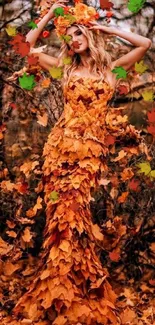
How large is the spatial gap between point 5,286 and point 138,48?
2.24 metres

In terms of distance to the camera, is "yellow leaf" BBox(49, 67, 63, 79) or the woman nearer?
the woman

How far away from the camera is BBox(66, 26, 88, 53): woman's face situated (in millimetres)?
3410

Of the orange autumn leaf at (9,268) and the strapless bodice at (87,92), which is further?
the orange autumn leaf at (9,268)

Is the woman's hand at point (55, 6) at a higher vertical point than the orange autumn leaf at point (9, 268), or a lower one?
higher

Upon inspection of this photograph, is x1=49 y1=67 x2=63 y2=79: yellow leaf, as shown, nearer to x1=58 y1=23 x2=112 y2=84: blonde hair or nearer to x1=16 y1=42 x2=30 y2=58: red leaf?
x1=58 y1=23 x2=112 y2=84: blonde hair

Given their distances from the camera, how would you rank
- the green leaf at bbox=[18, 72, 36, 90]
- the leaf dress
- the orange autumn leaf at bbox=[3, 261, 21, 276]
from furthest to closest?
1. the orange autumn leaf at bbox=[3, 261, 21, 276]
2. the green leaf at bbox=[18, 72, 36, 90]
3. the leaf dress

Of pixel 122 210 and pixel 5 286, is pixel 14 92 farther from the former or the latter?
pixel 5 286

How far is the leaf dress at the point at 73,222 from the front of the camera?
3.37 metres

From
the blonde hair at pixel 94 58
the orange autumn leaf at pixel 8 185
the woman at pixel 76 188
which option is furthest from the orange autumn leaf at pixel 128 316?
the blonde hair at pixel 94 58

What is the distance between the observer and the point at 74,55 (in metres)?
3.51

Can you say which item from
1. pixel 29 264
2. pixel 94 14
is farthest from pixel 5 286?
pixel 94 14

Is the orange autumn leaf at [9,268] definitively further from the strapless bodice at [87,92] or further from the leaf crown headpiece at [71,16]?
the leaf crown headpiece at [71,16]

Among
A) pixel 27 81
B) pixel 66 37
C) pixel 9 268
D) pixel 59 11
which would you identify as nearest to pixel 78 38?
pixel 66 37

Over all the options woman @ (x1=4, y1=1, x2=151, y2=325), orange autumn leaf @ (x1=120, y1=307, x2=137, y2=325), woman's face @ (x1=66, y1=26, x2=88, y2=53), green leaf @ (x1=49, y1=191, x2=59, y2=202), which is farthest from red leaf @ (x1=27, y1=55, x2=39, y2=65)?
orange autumn leaf @ (x1=120, y1=307, x2=137, y2=325)
